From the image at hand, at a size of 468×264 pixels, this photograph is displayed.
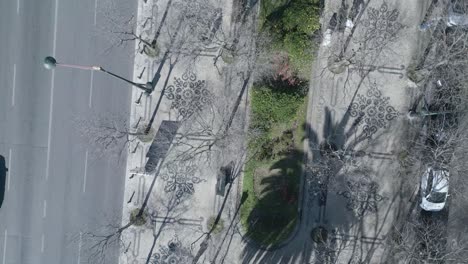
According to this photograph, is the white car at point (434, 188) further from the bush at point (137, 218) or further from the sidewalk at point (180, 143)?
the bush at point (137, 218)

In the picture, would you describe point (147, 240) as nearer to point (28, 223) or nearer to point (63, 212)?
point (63, 212)

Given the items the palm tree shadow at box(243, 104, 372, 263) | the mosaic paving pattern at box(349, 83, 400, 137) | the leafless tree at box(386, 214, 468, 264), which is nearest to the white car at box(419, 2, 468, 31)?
the mosaic paving pattern at box(349, 83, 400, 137)

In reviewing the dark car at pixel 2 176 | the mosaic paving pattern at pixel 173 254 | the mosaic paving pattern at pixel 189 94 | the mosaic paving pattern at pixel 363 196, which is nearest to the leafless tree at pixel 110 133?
the mosaic paving pattern at pixel 189 94

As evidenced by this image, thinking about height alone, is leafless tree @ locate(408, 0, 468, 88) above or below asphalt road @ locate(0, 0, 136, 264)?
above

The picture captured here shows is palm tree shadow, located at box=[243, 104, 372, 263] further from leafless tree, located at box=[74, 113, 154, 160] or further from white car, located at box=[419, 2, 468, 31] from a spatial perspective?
leafless tree, located at box=[74, 113, 154, 160]

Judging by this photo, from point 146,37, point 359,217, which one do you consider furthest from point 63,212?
point 359,217

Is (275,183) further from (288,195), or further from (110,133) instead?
(110,133)
